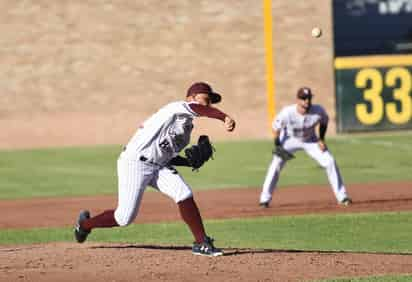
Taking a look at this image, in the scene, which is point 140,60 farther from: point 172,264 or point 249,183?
point 172,264

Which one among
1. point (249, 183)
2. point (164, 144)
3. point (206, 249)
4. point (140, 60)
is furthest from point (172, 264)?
point (140, 60)

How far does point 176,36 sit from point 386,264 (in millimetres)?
19631

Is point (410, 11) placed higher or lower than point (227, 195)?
higher

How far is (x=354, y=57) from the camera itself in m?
29.8

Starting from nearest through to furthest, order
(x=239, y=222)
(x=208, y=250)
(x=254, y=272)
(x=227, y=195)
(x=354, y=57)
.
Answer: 1. (x=254, y=272)
2. (x=208, y=250)
3. (x=239, y=222)
4. (x=227, y=195)
5. (x=354, y=57)

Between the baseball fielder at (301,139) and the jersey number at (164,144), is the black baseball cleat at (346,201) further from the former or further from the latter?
the jersey number at (164,144)

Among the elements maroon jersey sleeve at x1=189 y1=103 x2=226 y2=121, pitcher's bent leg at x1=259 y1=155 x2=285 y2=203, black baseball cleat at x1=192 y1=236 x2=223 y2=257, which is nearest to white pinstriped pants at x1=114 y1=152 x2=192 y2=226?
black baseball cleat at x1=192 y1=236 x2=223 y2=257

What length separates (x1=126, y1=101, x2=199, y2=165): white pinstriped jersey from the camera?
38.4 feet

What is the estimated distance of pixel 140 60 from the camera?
30.7m

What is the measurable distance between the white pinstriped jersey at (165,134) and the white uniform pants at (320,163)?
5.75m

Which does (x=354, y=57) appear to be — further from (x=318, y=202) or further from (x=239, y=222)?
(x=239, y=222)

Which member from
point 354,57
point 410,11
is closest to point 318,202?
point 354,57

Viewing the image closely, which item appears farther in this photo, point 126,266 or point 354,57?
point 354,57

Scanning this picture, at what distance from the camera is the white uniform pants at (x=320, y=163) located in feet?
56.9
